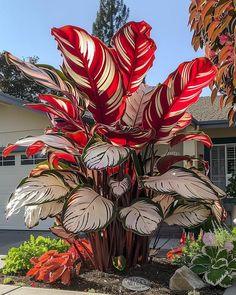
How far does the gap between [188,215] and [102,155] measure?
1.46 metres

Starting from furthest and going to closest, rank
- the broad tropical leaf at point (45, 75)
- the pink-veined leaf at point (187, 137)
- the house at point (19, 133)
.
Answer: the house at point (19, 133) < the pink-veined leaf at point (187, 137) < the broad tropical leaf at point (45, 75)

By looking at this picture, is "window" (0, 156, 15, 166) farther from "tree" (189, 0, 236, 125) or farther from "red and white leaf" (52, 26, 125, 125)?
"tree" (189, 0, 236, 125)

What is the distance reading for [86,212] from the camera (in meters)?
4.11

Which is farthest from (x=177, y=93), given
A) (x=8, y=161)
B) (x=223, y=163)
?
(x=223, y=163)

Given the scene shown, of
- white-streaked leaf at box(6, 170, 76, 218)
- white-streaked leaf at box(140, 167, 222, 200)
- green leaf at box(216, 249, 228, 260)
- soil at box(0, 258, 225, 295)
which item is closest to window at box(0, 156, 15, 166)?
soil at box(0, 258, 225, 295)

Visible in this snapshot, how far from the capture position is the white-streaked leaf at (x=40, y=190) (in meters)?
4.27

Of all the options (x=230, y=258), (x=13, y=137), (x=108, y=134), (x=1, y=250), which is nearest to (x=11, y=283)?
(x=108, y=134)

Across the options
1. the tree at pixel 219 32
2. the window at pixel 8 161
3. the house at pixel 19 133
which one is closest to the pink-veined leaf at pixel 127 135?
the tree at pixel 219 32

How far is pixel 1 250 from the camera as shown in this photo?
9906mm

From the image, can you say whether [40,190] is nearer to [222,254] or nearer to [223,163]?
[222,254]

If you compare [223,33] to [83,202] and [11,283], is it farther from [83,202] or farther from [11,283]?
[11,283]

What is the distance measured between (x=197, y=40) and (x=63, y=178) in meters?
1.95

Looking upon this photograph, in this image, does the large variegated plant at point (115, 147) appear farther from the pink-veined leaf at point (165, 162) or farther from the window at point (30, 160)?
the window at point (30, 160)

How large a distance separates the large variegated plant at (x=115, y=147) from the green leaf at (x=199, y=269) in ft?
1.56
